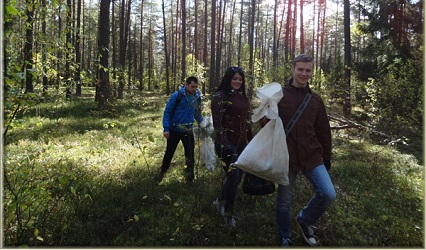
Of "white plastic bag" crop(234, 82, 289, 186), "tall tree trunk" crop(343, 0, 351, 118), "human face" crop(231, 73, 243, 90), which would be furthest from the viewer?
"tall tree trunk" crop(343, 0, 351, 118)

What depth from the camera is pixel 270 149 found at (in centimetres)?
348

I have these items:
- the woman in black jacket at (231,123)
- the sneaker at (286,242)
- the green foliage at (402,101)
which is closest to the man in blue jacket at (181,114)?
the woman in black jacket at (231,123)

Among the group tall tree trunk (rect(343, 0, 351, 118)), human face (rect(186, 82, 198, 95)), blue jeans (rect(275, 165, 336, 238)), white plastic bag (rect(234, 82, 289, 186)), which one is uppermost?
tall tree trunk (rect(343, 0, 351, 118))

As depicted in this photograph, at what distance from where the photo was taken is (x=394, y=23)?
15.7m

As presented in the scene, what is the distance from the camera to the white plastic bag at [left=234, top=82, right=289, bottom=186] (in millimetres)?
3439

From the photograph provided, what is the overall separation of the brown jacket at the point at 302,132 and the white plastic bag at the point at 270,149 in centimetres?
18

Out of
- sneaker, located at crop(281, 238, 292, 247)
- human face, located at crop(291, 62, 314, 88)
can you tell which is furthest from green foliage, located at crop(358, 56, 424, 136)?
sneaker, located at crop(281, 238, 292, 247)

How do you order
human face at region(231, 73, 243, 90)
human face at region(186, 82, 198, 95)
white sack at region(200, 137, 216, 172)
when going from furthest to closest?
1. white sack at region(200, 137, 216, 172)
2. human face at region(186, 82, 198, 95)
3. human face at region(231, 73, 243, 90)

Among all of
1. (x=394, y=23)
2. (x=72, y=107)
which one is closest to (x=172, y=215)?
(x=72, y=107)

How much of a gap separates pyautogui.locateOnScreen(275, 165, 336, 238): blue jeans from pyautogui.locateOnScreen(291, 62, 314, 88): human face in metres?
1.04

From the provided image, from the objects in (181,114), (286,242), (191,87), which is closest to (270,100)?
(286,242)

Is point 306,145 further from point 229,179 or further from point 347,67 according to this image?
point 347,67

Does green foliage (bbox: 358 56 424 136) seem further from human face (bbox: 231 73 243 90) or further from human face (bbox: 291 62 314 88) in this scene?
human face (bbox: 291 62 314 88)

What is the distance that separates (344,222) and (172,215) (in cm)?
272
